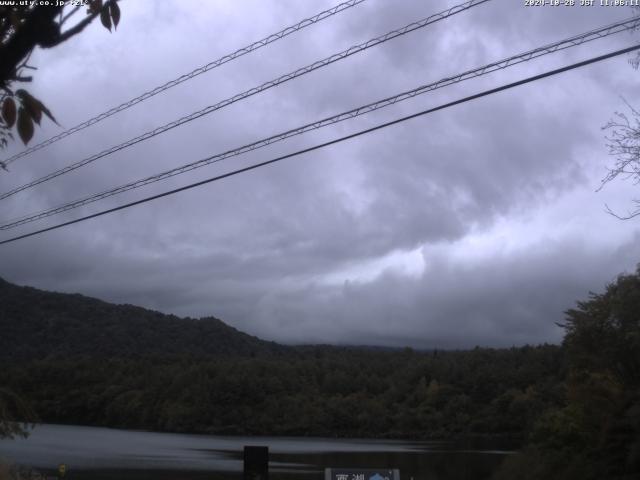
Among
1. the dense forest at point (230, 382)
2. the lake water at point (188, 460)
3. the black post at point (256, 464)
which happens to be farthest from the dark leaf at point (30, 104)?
the dense forest at point (230, 382)

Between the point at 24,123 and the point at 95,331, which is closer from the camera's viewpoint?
the point at 24,123

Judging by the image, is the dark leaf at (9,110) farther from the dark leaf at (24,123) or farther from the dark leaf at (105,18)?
the dark leaf at (105,18)

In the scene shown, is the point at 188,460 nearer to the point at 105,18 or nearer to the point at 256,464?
the point at 256,464

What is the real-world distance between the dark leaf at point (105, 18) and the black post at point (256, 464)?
32.2ft

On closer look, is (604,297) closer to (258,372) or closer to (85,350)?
(85,350)

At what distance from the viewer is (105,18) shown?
452cm

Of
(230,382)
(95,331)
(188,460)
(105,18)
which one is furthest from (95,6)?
(230,382)

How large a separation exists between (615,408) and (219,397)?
257 ft

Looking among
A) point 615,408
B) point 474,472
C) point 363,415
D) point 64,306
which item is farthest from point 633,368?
point 363,415

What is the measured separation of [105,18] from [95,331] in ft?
303

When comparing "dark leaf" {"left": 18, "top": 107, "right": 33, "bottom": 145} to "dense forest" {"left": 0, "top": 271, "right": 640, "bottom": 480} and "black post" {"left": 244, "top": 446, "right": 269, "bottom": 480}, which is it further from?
"dense forest" {"left": 0, "top": 271, "right": 640, "bottom": 480}

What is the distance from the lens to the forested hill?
68750 millimetres

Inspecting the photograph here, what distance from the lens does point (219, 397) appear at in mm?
103625

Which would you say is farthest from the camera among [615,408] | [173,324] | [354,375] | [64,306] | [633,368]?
[173,324]
